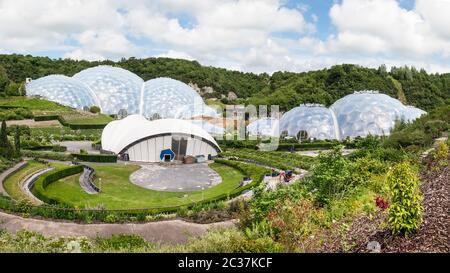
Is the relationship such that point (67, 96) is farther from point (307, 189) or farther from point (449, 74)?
point (449, 74)

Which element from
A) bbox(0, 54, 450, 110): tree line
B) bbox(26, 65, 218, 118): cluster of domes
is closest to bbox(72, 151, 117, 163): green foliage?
bbox(26, 65, 218, 118): cluster of domes

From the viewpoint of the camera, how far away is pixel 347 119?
61250 mm

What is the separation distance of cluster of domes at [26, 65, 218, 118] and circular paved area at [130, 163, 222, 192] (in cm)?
3473

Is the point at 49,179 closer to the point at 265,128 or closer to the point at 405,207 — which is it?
the point at 405,207

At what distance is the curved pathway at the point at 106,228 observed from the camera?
16.6m

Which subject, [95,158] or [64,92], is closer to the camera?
[95,158]

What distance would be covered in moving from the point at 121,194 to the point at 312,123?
3746 centimetres

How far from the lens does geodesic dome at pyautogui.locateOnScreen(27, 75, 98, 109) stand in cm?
7819

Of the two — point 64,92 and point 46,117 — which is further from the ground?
point 64,92

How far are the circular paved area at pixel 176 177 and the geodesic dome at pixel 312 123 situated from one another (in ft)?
73.5

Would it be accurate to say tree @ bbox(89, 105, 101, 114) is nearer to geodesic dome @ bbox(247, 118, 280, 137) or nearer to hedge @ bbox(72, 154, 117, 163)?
geodesic dome @ bbox(247, 118, 280, 137)

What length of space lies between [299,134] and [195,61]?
82.4 m

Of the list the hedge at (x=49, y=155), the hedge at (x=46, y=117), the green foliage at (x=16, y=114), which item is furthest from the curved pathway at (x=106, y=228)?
the hedge at (x=46, y=117)

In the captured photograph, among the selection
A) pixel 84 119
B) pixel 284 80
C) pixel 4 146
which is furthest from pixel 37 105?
pixel 284 80
